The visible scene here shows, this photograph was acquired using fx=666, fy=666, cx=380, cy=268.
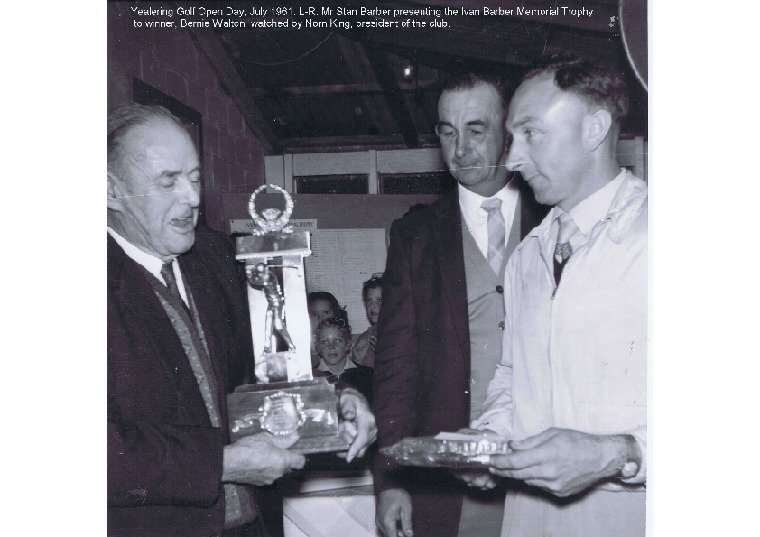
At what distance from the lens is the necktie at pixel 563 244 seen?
1336 mm

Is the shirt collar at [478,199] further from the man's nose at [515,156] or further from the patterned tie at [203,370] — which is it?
the patterned tie at [203,370]

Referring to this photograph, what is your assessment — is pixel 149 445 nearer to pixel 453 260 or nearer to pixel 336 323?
pixel 336 323

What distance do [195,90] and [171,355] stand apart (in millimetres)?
542

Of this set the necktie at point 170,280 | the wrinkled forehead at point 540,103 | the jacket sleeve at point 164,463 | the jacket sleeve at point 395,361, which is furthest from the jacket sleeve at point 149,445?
the wrinkled forehead at point 540,103

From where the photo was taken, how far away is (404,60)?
54.8 inches

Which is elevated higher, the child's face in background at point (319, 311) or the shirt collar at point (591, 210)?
the shirt collar at point (591, 210)

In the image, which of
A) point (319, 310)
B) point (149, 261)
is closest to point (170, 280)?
point (149, 261)

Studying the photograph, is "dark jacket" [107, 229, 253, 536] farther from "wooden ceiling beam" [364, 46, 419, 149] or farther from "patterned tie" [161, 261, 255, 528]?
"wooden ceiling beam" [364, 46, 419, 149]

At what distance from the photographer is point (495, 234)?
53.1 inches

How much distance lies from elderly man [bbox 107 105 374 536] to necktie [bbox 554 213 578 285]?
49cm

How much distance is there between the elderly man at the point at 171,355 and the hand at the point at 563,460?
30cm
